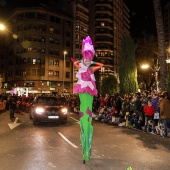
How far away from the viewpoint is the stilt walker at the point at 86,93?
6.82 metres

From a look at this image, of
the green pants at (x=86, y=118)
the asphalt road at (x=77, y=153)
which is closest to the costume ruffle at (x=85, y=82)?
the green pants at (x=86, y=118)

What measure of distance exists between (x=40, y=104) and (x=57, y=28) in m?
61.5

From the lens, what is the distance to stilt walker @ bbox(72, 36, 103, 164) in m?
6.82

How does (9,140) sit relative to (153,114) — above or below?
below

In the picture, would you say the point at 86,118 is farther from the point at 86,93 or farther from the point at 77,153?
the point at 77,153

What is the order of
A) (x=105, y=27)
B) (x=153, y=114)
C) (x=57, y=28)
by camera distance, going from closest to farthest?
(x=153, y=114) < (x=57, y=28) < (x=105, y=27)

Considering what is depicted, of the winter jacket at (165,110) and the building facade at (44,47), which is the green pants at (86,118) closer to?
the winter jacket at (165,110)

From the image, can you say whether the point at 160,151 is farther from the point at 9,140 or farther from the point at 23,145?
the point at 9,140

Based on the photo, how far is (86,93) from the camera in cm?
680

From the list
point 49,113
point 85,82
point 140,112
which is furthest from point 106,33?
point 85,82

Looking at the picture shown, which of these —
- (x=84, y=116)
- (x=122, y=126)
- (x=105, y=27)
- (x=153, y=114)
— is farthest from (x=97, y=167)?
(x=105, y=27)

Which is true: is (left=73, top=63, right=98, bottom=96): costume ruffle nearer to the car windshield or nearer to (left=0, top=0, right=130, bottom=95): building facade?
the car windshield

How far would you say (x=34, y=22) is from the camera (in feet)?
232

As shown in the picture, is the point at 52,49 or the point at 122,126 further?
the point at 52,49
